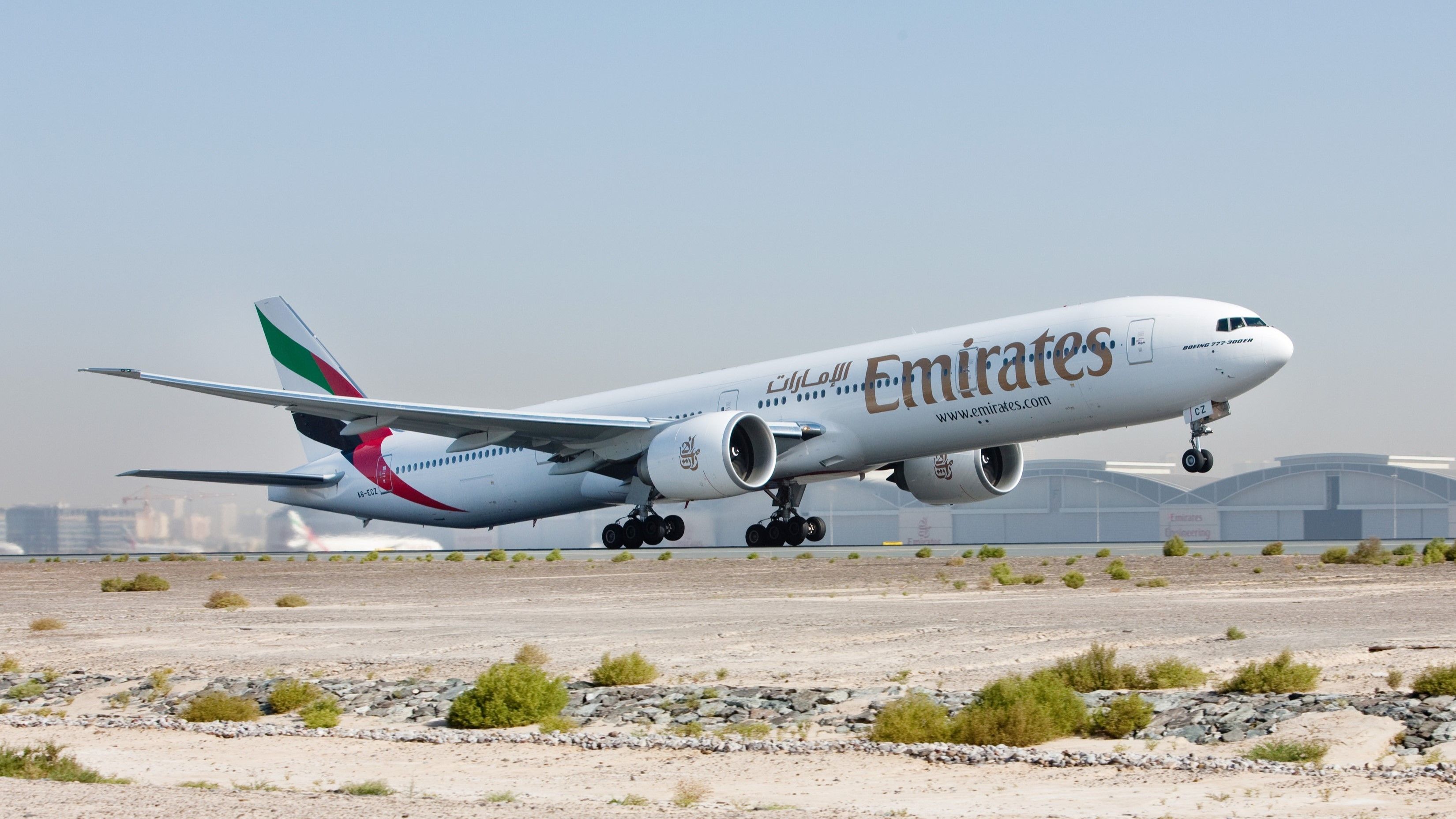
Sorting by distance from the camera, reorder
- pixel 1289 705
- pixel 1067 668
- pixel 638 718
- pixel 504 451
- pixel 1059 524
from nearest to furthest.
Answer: pixel 1289 705 → pixel 638 718 → pixel 1067 668 → pixel 504 451 → pixel 1059 524

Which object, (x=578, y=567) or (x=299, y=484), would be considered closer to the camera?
(x=578, y=567)

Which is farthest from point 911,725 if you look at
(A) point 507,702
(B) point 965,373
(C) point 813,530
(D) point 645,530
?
(C) point 813,530

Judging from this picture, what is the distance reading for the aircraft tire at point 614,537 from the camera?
34.7m

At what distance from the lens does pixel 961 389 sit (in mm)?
29516

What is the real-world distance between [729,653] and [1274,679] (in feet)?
20.0

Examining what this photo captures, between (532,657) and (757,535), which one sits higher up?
(757,535)

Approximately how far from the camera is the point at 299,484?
44125mm

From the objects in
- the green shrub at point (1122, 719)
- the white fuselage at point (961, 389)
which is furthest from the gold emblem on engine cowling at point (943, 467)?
the green shrub at point (1122, 719)

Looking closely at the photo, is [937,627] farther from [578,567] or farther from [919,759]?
[578,567]

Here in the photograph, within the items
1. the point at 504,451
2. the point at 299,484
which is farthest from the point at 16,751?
the point at 299,484

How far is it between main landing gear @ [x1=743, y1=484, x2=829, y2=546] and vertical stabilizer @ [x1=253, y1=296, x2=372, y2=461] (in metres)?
14.8

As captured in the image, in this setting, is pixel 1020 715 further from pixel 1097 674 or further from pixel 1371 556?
pixel 1371 556

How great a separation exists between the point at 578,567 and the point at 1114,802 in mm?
30229

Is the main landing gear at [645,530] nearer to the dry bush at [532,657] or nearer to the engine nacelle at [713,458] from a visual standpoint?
the engine nacelle at [713,458]
